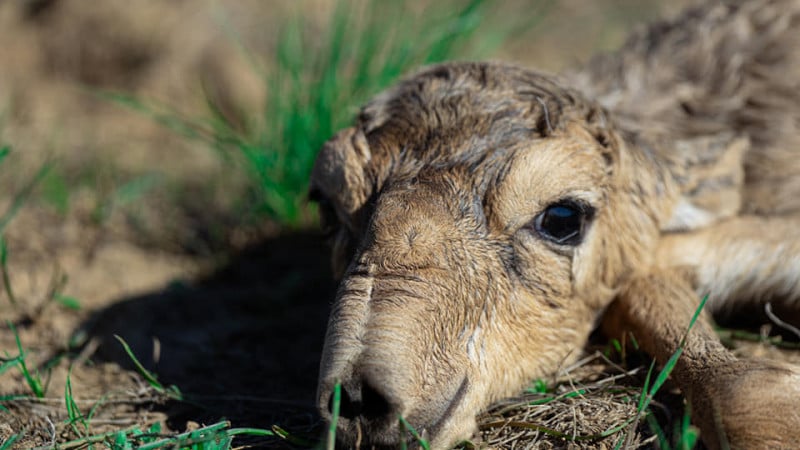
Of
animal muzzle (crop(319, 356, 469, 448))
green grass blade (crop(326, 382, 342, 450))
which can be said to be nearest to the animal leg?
animal muzzle (crop(319, 356, 469, 448))

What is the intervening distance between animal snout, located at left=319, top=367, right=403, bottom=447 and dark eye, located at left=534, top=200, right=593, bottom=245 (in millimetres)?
1056

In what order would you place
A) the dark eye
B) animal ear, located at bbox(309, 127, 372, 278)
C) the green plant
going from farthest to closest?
1. the green plant
2. animal ear, located at bbox(309, 127, 372, 278)
3. the dark eye

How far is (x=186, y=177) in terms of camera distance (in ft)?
19.5

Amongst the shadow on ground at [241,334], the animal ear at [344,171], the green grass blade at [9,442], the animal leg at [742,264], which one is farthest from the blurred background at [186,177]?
the animal leg at [742,264]

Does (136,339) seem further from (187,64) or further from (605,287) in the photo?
(187,64)

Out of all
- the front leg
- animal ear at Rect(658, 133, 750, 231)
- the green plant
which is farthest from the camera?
the green plant

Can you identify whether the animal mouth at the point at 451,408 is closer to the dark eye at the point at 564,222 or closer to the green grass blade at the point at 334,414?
the green grass blade at the point at 334,414

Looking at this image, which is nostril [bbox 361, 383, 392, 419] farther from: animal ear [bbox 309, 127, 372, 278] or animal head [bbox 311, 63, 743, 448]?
animal ear [bbox 309, 127, 372, 278]

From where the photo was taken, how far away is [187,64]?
680 cm

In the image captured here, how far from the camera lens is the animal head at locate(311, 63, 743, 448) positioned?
2.52m

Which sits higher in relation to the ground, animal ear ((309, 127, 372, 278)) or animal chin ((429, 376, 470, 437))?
animal ear ((309, 127, 372, 278))

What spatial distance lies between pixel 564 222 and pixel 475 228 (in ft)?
1.37

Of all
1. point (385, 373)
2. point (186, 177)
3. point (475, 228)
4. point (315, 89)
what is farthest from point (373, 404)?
point (186, 177)

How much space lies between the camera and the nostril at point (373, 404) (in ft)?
7.86
